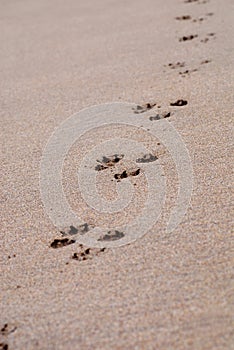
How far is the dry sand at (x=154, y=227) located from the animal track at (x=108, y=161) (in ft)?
0.74

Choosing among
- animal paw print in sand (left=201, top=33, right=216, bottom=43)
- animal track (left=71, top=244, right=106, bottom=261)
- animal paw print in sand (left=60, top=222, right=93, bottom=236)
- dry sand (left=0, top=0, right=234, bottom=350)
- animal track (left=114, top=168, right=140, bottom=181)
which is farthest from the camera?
animal paw print in sand (left=201, top=33, right=216, bottom=43)

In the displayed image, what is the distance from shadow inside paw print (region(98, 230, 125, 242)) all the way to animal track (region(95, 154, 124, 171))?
0.40 m

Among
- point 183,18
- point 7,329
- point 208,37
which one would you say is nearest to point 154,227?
point 7,329

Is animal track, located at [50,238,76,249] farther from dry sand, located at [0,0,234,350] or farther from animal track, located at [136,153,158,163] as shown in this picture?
animal track, located at [136,153,158,163]

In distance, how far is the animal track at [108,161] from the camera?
1.96m

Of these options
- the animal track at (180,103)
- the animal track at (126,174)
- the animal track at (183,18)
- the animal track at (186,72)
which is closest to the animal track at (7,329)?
the animal track at (126,174)

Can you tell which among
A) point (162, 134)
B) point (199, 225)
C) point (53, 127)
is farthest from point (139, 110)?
point (199, 225)

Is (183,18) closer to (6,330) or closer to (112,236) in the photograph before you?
(112,236)

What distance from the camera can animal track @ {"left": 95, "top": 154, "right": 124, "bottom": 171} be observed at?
1.96 metres

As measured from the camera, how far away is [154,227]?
63.2 inches

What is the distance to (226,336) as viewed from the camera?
121 centimetres

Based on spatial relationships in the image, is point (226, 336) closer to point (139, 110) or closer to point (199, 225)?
point (199, 225)

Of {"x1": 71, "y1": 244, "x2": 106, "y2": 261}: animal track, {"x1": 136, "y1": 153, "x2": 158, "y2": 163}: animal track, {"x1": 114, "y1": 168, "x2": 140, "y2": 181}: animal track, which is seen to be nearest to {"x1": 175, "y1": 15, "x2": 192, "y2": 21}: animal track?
{"x1": 136, "y1": 153, "x2": 158, "y2": 163}: animal track

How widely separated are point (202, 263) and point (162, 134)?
803mm
